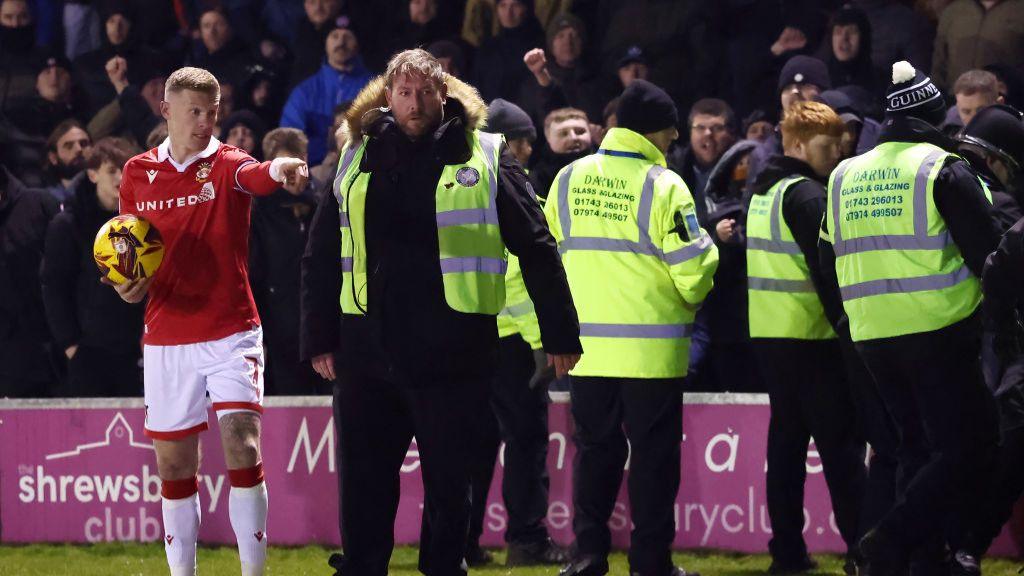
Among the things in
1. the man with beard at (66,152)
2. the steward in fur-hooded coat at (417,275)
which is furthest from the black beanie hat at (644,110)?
the man with beard at (66,152)

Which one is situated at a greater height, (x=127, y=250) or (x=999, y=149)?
(x=999, y=149)

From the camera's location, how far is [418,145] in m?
6.38

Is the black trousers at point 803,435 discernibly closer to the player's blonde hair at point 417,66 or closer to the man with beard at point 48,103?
the player's blonde hair at point 417,66

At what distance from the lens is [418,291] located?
632 centimetres

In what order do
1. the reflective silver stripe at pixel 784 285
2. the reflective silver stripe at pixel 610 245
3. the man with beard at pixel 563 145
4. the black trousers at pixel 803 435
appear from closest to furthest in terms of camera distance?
the reflective silver stripe at pixel 610 245 → the black trousers at pixel 803 435 → the reflective silver stripe at pixel 784 285 → the man with beard at pixel 563 145

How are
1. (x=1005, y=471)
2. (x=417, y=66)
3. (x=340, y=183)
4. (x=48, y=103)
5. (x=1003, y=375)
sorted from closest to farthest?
(x=417, y=66) → (x=340, y=183) → (x=1003, y=375) → (x=1005, y=471) → (x=48, y=103)

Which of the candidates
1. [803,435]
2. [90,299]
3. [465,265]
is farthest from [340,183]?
[90,299]

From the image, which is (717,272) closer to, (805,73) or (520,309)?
(805,73)

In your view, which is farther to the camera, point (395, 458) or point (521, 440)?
point (521, 440)

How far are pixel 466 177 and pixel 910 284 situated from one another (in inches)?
82.8

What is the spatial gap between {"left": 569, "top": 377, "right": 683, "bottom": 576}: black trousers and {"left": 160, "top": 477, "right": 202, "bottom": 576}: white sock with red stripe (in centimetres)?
191

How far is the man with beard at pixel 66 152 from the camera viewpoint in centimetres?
1317

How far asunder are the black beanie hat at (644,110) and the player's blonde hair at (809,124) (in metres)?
0.70

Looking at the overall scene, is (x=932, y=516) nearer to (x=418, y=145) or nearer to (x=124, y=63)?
(x=418, y=145)
